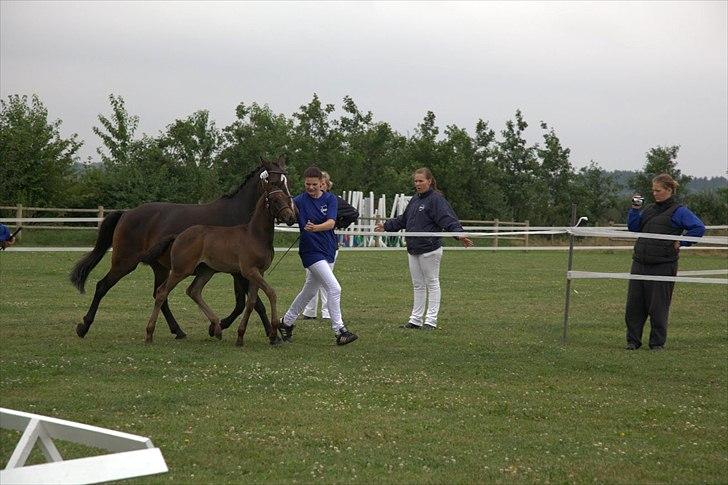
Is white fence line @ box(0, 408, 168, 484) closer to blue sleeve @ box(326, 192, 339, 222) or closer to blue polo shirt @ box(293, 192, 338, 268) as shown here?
blue polo shirt @ box(293, 192, 338, 268)

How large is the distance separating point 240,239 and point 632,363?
4529 mm

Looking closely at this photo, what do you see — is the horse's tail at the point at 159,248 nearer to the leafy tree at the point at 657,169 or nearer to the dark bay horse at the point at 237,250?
the dark bay horse at the point at 237,250

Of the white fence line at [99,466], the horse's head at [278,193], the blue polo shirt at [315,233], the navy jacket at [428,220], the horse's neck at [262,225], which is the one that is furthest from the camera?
the navy jacket at [428,220]

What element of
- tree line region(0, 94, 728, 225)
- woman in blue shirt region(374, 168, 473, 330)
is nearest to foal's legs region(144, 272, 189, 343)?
woman in blue shirt region(374, 168, 473, 330)

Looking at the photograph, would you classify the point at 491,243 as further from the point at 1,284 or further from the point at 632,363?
the point at 632,363

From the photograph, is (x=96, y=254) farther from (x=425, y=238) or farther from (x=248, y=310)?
(x=425, y=238)

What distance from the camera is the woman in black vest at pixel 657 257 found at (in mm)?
12047

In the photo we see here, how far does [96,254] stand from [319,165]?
3514cm

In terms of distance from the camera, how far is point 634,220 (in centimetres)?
1277

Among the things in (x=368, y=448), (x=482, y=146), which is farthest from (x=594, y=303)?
(x=482, y=146)

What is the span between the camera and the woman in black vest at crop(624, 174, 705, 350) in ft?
39.5

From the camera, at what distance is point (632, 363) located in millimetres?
11164

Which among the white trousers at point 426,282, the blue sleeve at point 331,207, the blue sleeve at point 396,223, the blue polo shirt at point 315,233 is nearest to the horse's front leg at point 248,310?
the blue polo shirt at point 315,233

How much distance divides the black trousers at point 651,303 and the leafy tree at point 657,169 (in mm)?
43524
